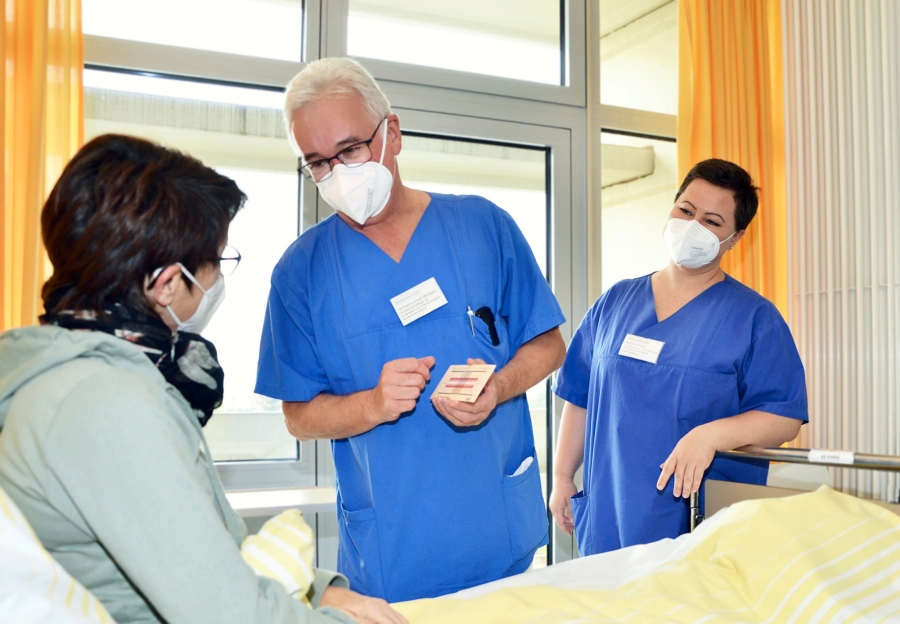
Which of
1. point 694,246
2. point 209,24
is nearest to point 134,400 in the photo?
point 694,246

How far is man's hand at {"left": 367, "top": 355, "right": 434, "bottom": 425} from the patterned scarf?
0.52 metres

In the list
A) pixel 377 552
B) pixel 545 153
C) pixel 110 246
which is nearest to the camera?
pixel 110 246

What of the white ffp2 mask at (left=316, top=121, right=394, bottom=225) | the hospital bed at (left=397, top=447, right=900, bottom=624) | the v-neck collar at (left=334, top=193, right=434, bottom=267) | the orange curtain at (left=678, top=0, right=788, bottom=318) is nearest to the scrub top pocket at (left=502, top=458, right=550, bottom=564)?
the hospital bed at (left=397, top=447, right=900, bottom=624)

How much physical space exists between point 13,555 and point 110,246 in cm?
40

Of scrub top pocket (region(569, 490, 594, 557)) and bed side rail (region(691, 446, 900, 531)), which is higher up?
bed side rail (region(691, 446, 900, 531))

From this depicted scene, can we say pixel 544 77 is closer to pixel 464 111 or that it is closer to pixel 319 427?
pixel 464 111

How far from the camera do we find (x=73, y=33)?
2.76m

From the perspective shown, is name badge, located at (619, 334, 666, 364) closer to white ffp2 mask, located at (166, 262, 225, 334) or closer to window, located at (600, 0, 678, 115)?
white ffp2 mask, located at (166, 262, 225, 334)

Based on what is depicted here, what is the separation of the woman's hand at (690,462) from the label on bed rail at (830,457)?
0.24 m

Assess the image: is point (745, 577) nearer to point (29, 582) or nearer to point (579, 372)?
point (579, 372)

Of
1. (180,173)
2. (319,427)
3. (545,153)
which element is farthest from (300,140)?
(545,153)

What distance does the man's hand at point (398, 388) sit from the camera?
1.72 metres

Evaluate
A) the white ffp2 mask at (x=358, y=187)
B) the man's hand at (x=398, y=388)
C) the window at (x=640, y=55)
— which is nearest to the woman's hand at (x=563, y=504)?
the man's hand at (x=398, y=388)

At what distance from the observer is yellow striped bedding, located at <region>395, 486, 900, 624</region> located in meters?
1.50
